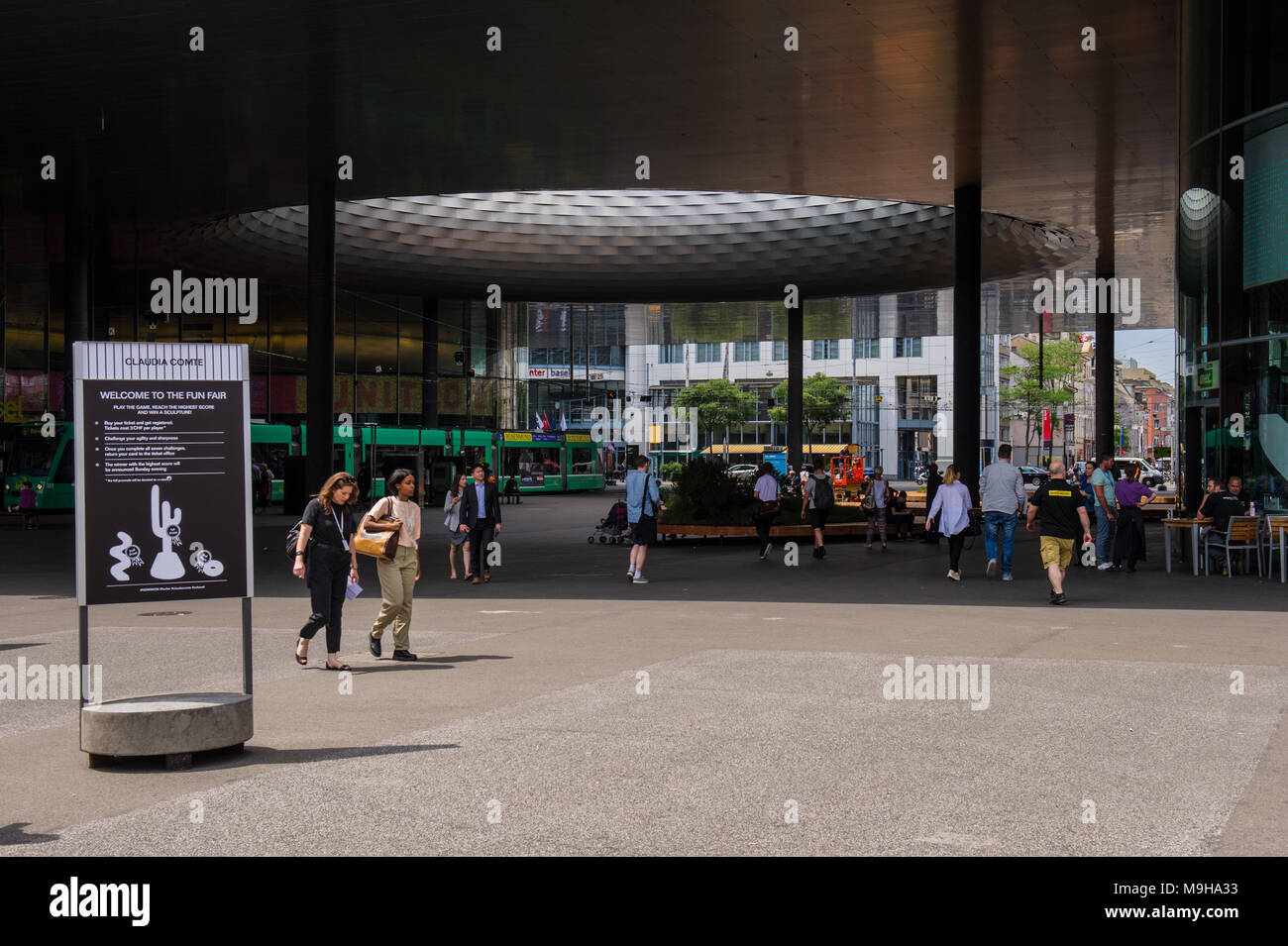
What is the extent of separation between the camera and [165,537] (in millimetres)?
8070

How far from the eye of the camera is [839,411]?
97.0 metres

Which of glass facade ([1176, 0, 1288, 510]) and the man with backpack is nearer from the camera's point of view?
glass facade ([1176, 0, 1288, 510])

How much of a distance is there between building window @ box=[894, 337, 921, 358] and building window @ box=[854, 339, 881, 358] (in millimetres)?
1438

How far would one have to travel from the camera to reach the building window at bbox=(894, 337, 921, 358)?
101625 millimetres

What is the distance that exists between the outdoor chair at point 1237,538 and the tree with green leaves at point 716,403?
79.1 metres

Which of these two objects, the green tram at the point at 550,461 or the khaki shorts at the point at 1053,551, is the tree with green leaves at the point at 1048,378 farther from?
the khaki shorts at the point at 1053,551

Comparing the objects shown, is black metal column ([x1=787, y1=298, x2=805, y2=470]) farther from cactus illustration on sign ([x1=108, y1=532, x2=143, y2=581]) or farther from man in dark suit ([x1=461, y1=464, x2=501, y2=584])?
cactus illustration on sign ([x1=108, y1=532, x2=143, y2=581])

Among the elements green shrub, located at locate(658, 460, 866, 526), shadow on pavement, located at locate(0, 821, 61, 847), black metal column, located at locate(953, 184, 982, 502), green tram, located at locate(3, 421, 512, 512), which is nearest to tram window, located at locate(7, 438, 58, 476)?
green tram, located at locate(3, 421, 512, 512)

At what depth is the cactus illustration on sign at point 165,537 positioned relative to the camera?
8.03m

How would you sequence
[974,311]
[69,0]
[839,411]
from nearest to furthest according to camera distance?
[69,0] → [974,311] → [839,411]

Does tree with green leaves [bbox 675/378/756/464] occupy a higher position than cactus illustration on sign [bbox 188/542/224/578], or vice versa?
tree with green leaves [bbox 675/378/756/464]

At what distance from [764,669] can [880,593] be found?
752 centimetres

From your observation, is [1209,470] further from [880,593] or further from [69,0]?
[69,0]
